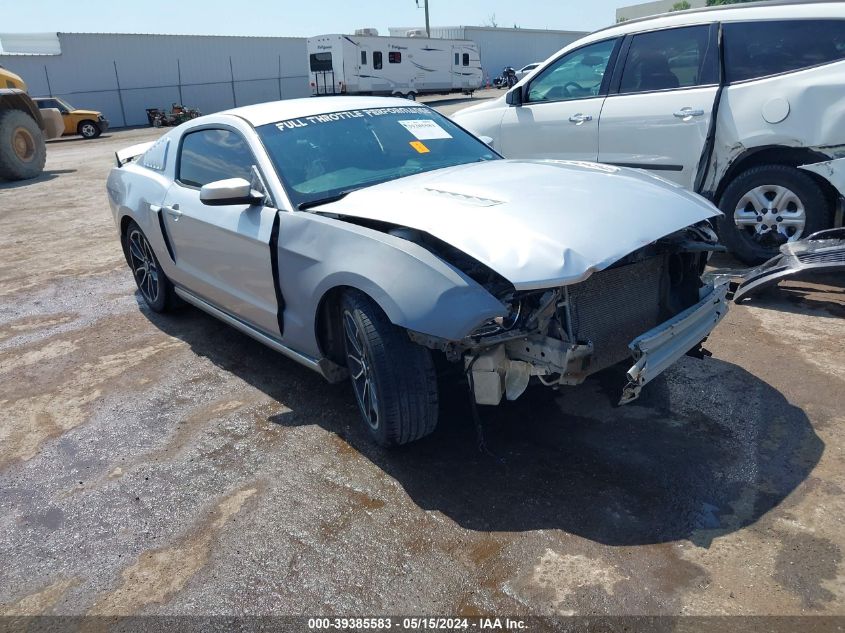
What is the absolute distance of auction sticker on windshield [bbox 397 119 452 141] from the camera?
4.32 m

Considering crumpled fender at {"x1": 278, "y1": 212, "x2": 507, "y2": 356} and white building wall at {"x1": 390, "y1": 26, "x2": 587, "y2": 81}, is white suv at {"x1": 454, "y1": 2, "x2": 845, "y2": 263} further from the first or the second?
white building wall at {"x1": 390, "y1": 26, "x2": 587, "y2": 81}

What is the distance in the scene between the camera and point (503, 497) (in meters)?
2.98

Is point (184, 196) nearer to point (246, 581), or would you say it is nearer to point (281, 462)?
point (281, 462)

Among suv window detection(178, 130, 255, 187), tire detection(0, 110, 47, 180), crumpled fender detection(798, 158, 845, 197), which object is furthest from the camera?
tire detection(0, 110, 47, 180)

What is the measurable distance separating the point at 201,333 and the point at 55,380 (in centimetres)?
103

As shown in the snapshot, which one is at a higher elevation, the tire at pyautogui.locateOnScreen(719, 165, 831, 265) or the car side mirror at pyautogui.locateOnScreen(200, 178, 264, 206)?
the car side mirror at pyautogui.locateOnScreen(200, 178, 264, 206)

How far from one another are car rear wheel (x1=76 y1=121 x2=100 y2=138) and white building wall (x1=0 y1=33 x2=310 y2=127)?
724cm

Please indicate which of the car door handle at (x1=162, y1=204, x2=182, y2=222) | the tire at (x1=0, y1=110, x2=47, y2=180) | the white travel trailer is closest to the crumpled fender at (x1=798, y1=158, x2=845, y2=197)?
the car door handle at (x1=162, y1=204, x2=182, y2=222)

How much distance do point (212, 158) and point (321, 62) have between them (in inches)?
1096

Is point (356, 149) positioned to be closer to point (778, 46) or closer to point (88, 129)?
point (778, 46)

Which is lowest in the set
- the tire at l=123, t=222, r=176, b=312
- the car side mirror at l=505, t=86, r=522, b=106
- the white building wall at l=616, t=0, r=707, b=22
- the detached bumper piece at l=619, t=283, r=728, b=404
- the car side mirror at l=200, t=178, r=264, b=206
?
the tire at l=123, t=222, r=176, b=312

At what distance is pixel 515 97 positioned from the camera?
22.0 ft

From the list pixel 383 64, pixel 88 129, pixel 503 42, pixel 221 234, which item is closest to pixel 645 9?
pixel 503 42

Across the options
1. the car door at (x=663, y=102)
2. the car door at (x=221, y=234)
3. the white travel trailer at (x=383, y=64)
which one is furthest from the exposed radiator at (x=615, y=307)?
the white travel trailer at (x=383, y=64)
